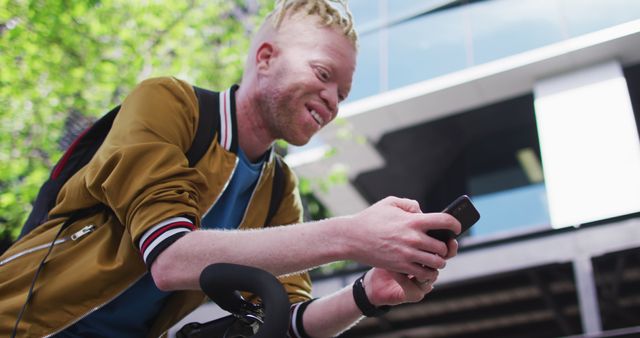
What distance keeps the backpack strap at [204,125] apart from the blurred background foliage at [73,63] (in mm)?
5884

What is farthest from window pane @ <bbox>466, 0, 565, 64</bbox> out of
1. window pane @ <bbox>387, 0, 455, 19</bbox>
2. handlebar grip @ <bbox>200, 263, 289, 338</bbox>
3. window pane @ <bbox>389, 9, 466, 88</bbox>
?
handlebar grip @ <bbox>200, 263, 289, 338</bbox>

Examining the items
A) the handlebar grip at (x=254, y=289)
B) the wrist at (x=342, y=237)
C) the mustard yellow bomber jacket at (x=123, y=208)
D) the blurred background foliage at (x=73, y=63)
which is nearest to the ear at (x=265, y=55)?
the mustard yellow bomber jacket at (x=123, y=208)

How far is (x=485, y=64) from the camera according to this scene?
1452 centimetres

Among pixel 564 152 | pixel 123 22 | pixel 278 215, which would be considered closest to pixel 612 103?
pixel 564 152

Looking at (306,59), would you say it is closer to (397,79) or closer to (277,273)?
(277,273)

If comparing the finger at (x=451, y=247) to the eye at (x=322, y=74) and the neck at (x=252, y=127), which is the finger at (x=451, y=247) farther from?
the neck at (x=252, y=127)

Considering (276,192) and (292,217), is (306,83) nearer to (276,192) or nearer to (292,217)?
(276,192)

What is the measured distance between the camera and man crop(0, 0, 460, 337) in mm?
1754

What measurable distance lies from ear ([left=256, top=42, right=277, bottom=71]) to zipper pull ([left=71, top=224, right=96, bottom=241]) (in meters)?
0.86

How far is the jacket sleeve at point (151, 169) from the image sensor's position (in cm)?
188

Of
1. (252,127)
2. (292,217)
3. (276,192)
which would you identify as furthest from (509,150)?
(252,127)

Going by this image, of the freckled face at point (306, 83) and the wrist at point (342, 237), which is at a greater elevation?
the freckled face at point (306, 83)

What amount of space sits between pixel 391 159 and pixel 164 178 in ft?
52.1

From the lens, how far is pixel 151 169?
2.02 meters
